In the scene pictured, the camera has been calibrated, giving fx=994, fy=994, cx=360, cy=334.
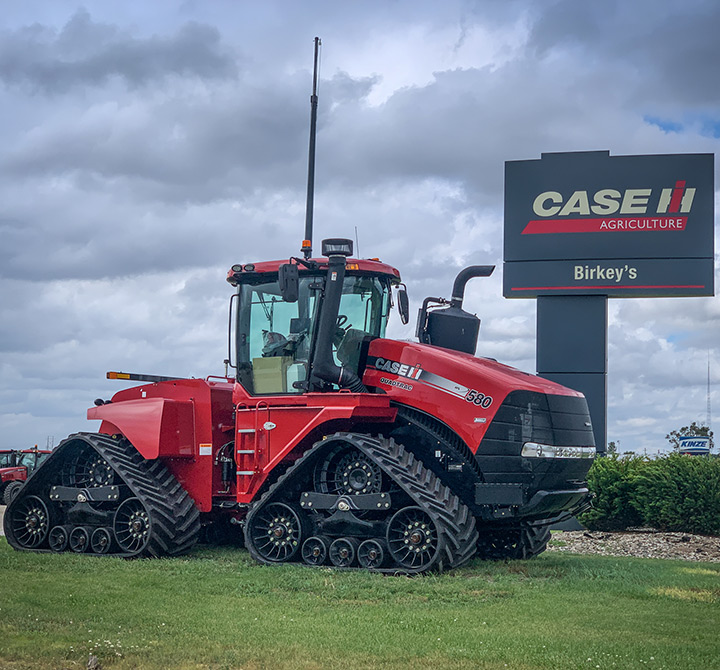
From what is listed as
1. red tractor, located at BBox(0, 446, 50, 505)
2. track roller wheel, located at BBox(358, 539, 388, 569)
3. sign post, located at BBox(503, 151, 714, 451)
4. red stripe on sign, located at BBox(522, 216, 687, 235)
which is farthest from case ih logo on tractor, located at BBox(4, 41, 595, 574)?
red tractor, located at BBox(0, 446, 50, 505)

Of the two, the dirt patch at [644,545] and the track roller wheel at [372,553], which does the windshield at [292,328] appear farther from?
the dirt patch at [644,545]

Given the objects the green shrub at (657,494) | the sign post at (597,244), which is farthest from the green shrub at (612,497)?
the sign post at (597,244)

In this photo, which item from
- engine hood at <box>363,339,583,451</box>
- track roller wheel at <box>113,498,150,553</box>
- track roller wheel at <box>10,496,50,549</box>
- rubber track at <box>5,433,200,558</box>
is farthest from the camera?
track roller wheel at <box>10,496,50,549</box>

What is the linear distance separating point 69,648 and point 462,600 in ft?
13.1

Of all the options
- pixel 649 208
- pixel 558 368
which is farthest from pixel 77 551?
pixel 649 208

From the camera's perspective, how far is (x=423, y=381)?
12.2 metres

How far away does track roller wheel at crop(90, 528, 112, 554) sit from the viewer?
13.8m

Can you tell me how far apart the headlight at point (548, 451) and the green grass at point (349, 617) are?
4.65 ft

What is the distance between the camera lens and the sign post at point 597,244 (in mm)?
22906

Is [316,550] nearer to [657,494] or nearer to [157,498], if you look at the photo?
[157,498]

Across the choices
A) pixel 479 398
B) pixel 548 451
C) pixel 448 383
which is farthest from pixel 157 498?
pixel 548 451

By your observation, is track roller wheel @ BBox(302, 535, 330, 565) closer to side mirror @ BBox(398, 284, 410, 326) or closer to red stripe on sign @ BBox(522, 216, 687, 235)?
side mirror @ BBox(398, 284, 410, 326)

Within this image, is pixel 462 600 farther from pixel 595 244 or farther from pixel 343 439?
pixel 595 244

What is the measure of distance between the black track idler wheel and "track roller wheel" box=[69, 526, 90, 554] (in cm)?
439
